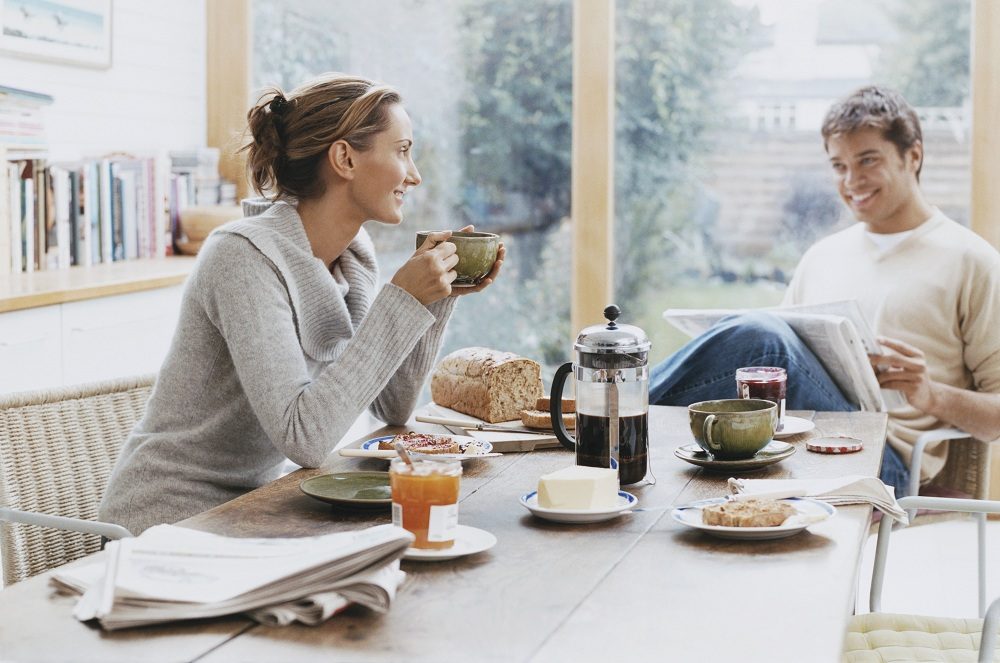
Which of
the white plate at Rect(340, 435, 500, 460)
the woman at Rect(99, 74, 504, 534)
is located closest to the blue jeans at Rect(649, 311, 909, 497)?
the woman at Rect(99, 74, 504, 534)

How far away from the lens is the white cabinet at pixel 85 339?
3.05m

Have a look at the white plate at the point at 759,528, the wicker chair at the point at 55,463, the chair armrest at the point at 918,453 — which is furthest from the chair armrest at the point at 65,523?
the chair armrest at the point at 918,453

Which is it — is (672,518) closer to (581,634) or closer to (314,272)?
(581,634)

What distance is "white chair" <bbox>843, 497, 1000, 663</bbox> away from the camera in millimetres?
1651

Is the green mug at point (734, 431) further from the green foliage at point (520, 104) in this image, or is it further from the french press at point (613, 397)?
the green foliage at point (520, 104)

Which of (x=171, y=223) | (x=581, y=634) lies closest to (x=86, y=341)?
(x=171, y=223)

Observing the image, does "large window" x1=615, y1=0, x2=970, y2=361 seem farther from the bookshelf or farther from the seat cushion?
the seat cushion

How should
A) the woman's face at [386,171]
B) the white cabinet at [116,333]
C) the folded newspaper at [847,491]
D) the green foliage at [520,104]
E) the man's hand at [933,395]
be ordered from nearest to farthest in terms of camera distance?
the folded newspaper at [847,491] → the woman's face at [386,171] → the man's hand at [933,395] → the white cabinet at [116,333] → the green foliage at [520,104]

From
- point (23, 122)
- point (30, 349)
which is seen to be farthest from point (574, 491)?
point (23, 122)

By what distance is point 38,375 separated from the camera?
3141 millimetres

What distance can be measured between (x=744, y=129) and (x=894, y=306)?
48.0 inches

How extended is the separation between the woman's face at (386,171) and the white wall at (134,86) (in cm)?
190

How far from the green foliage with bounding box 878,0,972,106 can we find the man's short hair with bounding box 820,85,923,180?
2.78ft

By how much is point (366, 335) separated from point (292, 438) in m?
0.20
